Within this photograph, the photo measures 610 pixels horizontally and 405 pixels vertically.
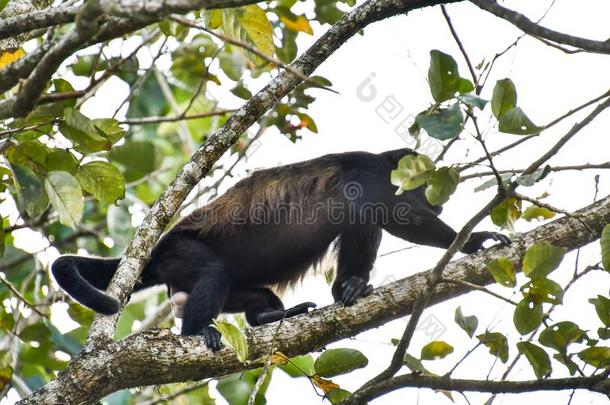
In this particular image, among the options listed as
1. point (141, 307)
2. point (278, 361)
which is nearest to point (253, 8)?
point (278, 361)

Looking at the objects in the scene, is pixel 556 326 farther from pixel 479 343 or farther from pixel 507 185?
pixel 507 185

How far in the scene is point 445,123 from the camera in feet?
10.1

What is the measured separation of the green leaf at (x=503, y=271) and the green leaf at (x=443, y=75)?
28.4 inches

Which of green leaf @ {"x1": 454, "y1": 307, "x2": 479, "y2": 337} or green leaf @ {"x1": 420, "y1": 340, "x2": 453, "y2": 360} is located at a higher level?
green leaf @ {"x1": 454, "y1": 307, "x2": 479, "y2": 337}

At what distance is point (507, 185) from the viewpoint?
3.34 meters

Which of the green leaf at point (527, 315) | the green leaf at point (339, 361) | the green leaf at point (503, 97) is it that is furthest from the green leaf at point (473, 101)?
the green leaf at point (339, 361)

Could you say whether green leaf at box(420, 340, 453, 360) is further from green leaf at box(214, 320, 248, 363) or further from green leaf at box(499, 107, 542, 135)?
green leaf at box(499, 107, 542, 135)

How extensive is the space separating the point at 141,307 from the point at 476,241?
3.81m

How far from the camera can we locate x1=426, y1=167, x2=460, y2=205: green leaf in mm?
3189

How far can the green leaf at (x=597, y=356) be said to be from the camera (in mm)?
3229

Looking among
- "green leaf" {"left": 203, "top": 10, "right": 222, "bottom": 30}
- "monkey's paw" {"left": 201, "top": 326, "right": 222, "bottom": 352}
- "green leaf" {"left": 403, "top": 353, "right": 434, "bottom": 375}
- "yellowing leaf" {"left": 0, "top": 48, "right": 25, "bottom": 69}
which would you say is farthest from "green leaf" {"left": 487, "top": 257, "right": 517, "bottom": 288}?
"yellowing leaf" {"left": 0, "top": 48, "right": 25, "bottom": 69}

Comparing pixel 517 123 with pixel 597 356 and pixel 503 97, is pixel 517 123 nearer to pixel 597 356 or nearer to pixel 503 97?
pixel 503 97

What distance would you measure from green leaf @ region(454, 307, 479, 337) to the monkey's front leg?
1.57 meters

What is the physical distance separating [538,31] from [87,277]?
300cm
